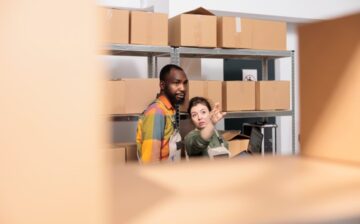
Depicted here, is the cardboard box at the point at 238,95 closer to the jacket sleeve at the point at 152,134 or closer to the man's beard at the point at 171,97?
the man's beard at the point at 171,97

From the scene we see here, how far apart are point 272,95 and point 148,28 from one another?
43.0 inches

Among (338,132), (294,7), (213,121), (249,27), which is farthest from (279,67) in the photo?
(338,132)

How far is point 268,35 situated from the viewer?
3.33 metres

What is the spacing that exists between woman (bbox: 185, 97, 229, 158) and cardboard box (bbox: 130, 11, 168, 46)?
1.56 ft

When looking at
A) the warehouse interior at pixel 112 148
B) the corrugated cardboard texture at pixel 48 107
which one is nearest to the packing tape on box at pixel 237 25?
the warehouse interior at pixel 112 148

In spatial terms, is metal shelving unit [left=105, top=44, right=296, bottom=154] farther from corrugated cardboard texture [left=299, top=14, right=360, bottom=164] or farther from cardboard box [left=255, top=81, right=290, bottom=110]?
corrugated cardboard texture [left=299, top=14, right=360, bottom=164]

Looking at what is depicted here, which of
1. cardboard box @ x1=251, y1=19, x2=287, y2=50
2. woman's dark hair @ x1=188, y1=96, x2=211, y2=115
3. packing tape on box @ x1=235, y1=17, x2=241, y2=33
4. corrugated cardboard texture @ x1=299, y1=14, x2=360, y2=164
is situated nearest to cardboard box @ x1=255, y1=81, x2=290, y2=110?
cardboard box @ x1=251, y1=19, x2=287, y2=50

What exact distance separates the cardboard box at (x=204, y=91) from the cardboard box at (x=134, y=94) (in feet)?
0.74

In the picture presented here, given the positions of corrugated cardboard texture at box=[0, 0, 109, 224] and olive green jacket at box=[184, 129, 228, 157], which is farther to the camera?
olive green jacket at box=[184, 129, 228, 157]

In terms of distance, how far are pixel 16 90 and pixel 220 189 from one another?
0.19 metres

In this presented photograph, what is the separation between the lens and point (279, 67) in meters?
4.71

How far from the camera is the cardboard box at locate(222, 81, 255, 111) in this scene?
314 centimetres

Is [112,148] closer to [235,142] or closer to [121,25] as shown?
[121,25]

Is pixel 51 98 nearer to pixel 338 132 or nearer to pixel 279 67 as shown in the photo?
pixel 338 132
